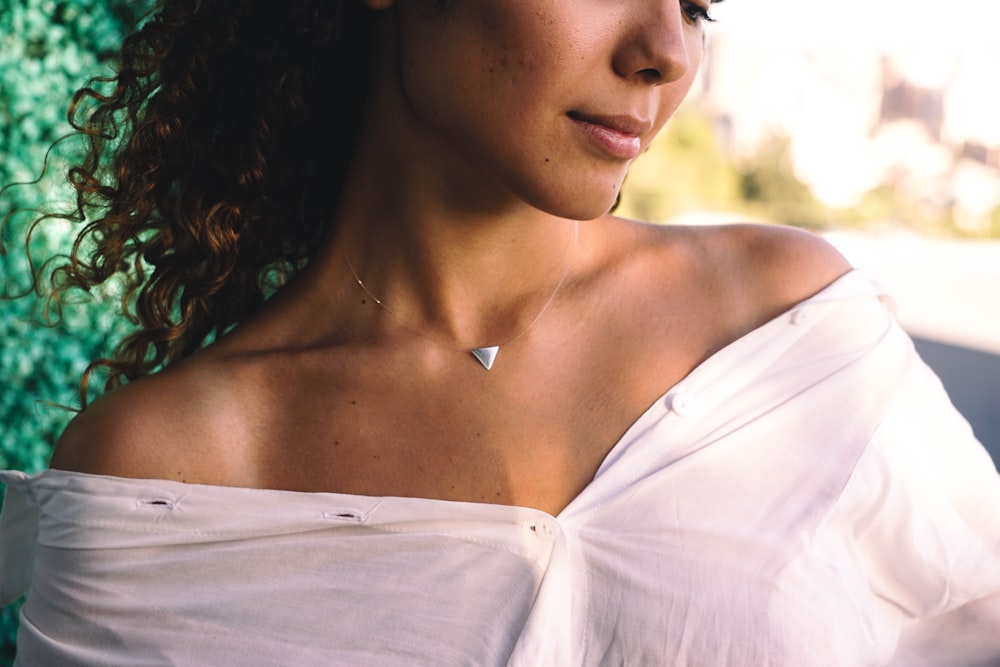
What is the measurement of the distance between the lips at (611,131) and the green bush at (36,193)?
1697mm

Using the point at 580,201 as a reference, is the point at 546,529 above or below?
below

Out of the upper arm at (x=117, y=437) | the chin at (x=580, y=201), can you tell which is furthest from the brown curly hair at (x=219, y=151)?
the chin at (x=580, y=201)

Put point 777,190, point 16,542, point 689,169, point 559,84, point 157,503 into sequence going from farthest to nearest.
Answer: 1. point 777,190
2. point 689,169
3. point 16,542
4. point 157,503
5. point 559,84

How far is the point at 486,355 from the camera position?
174 cm

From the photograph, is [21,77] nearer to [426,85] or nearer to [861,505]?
[426,85]

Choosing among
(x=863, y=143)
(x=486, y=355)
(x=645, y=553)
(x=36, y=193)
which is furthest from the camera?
(x=863, y=143)

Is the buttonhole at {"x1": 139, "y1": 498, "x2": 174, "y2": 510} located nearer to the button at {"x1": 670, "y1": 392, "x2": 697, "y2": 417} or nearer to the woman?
the woman

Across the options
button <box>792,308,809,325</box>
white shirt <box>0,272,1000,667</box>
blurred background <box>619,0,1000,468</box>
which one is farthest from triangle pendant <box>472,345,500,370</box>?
blurred background <box>619,0,1000,468</box>

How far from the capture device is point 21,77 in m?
2.71

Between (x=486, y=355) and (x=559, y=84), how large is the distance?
1.62ft

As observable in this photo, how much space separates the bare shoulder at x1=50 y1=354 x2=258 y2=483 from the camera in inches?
66.3

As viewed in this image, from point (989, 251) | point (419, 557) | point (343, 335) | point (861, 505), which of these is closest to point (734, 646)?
point (861, 505)

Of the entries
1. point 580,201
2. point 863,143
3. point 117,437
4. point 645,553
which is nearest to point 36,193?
point 117,437

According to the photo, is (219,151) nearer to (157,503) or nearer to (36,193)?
(157,503)
